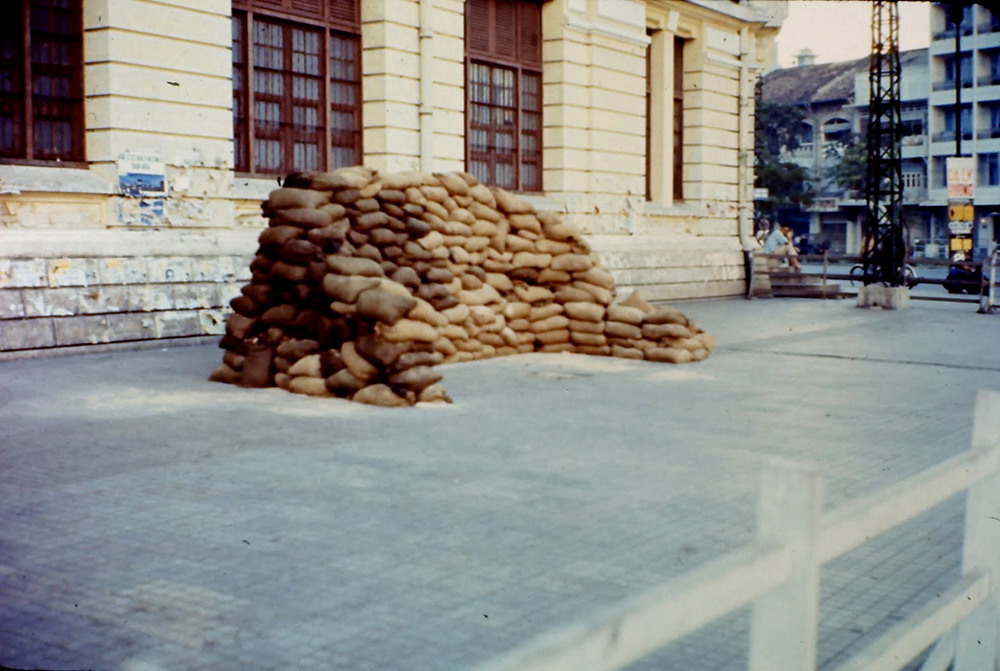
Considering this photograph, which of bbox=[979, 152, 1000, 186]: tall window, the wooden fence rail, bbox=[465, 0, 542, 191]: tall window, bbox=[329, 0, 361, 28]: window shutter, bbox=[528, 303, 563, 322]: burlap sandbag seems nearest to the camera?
the wooden fence rail

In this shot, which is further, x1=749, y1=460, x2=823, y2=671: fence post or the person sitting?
the person sitting

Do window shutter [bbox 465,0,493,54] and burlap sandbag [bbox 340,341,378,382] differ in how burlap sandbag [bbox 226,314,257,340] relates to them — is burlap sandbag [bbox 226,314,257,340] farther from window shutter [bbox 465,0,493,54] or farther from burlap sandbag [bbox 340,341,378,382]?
window shutter [bbox 465,0,493,54]

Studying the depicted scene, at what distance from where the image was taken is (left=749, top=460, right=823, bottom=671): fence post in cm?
235

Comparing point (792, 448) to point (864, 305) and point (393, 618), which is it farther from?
point (864, 305)

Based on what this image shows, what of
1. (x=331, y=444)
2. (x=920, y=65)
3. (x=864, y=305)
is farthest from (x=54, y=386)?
(x=920, y=65)

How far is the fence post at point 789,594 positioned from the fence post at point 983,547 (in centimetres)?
131

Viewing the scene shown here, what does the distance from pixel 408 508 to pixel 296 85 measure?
1206 cm

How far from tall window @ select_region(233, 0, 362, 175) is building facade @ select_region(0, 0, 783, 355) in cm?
3

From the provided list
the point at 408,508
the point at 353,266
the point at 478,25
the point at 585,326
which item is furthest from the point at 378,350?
the point at 478,25

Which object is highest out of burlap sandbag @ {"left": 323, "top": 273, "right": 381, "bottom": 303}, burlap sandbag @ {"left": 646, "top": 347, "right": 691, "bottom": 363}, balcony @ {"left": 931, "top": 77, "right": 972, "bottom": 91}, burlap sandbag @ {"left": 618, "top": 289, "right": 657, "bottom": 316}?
balcony @ {"left": 931, "top": 77, "right": 972, "bottom": 91}

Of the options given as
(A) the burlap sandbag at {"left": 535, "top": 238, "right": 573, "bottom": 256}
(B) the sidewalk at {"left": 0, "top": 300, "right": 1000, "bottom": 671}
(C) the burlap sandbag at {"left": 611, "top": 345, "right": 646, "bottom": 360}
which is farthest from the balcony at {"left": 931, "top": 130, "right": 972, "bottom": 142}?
(B) the sidewalk at {"left": 0, "top": 300, "right": 1000, "bottom": 671}

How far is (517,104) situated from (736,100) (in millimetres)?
8166

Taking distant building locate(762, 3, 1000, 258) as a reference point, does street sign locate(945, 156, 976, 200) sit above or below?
below

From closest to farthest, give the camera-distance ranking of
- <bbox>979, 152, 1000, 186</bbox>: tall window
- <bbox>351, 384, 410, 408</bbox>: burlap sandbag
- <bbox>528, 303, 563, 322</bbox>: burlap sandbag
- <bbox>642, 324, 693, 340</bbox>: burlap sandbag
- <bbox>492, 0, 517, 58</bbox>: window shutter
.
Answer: <bbox>351, 384, 410, 408</bbox>: burlap sandbag < <bbox>642, 324, 693, 340</bbox>: burlap sandbag < <bbox>528, 303, 563, 322</bbox>: burlap sandbag < <bbox>492, 0, 517, 58</bbox>: window shutter < <bbox>979, 152, 1000, 186</bbox>: tall window
